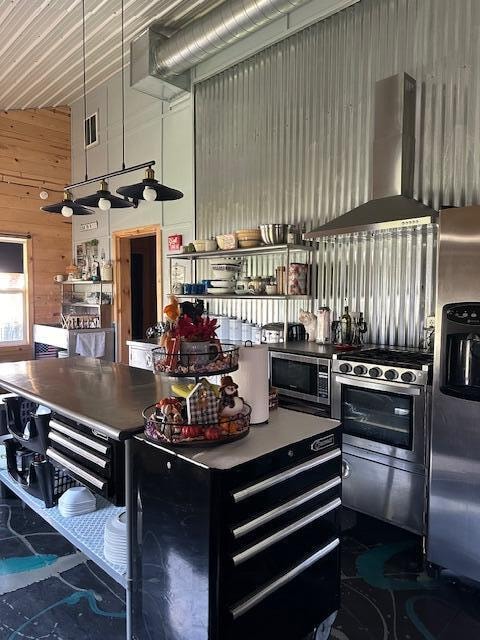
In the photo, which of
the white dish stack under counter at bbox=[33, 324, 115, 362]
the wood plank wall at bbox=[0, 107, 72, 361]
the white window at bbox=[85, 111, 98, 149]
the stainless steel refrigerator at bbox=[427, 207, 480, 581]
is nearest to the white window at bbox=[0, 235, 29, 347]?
the wood plank wall at bbox=[0, 107, 72, 361]

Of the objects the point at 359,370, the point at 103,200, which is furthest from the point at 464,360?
the point at 103,200

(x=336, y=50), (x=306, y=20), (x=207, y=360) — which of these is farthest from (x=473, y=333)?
(x=306, y=20)

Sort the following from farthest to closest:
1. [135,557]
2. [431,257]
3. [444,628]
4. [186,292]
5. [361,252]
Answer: [186,292]
[361,252]
[431,257]
[444,628]
[135,557]

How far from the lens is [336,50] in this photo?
376cm

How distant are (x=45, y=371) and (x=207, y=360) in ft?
5.66

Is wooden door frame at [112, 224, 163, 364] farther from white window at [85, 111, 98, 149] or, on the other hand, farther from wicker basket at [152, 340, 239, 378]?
wicker basket at [152, 340, 239, 378]

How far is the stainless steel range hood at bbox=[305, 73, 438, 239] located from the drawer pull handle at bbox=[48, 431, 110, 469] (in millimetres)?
2131

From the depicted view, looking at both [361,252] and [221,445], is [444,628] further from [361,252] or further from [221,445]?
[361,252]

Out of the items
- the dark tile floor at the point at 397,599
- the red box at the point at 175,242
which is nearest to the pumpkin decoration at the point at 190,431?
the dark tile floor at the point at 397,599

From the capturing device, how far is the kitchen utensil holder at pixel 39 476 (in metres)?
2.41

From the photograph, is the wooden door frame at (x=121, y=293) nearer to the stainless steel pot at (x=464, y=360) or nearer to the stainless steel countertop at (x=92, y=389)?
the stainless steel countertop at (x=92, y=389)

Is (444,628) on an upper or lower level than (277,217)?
lower

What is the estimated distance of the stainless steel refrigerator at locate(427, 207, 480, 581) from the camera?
223cm

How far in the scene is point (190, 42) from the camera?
4.09 meters
